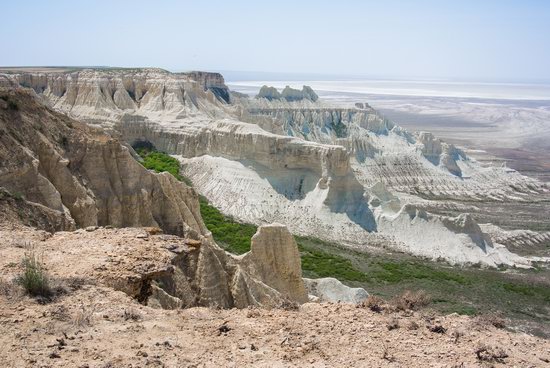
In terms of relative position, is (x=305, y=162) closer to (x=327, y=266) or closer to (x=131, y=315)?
(x=327, y=266)

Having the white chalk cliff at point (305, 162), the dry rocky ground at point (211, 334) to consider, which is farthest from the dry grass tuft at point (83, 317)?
the white chalk cliff at point (305, 162)

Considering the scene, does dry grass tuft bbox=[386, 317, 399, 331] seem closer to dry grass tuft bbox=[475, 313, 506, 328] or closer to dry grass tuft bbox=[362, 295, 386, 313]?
dry grass tuft bbox=[362, 295, 386, 313]

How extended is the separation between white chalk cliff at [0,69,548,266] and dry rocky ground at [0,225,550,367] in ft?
91.5

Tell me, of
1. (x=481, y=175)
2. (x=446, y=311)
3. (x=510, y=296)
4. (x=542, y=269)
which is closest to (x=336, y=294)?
(x=446, y=311)

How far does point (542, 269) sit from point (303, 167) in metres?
18.8

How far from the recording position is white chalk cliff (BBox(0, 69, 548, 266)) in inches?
1475

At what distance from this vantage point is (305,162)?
4344cm

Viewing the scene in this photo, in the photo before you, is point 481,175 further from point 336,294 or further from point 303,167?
Answer: point 336,294

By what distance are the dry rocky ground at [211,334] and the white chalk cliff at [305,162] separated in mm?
27885

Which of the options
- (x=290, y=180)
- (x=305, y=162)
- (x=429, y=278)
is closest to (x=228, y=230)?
(x=290, y=180)

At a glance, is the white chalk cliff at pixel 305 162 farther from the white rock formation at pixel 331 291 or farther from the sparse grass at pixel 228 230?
the white rock formation at pixel 331 291

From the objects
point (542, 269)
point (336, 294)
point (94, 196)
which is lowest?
point (542, 269)

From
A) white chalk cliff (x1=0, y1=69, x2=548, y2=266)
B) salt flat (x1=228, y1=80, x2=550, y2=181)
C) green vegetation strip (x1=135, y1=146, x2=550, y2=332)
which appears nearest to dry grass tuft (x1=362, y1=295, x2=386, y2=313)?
green vegetation strip (x1=135, y1=146, x2=550, y2=332)

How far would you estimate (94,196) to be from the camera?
54.5 feet
